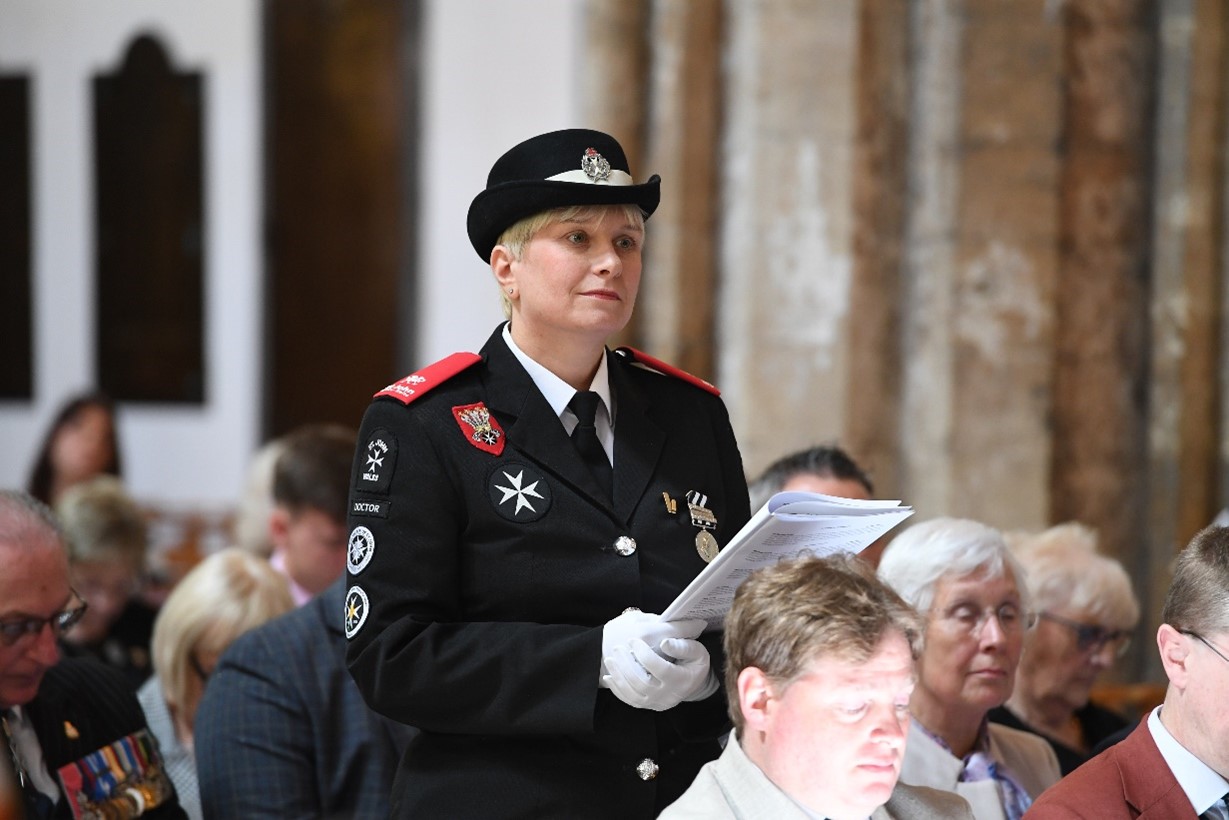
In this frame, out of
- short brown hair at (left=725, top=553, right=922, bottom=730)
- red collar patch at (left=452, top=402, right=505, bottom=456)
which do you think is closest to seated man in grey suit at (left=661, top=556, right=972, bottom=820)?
short brown hair at (left=725, top=553, right=922, bottom=730)

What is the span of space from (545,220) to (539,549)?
469 mm

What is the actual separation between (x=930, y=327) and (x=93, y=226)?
571cm

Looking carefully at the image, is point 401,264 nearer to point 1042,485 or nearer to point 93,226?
point 93,226

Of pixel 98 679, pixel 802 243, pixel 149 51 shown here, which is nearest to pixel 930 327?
pixel 802 243

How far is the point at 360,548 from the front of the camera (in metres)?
2.33

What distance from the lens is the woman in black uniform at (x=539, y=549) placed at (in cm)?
226

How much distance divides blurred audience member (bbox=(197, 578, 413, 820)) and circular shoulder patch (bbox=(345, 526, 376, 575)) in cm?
95

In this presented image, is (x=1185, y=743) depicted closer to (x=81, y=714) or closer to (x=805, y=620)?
(x=805, y=620)

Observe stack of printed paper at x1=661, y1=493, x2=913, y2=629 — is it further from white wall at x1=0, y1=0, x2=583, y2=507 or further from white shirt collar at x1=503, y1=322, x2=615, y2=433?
white wall at x1=0, y1=0, x2=583, y2=507

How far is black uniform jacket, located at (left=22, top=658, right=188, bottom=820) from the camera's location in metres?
2.92

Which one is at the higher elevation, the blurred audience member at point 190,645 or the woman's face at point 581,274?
the woman's face at point 581,274

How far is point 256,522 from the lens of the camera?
5430 millimetres

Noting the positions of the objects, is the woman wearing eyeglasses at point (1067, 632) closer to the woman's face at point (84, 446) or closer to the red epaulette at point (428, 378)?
the red epaulette at point (428, 378)

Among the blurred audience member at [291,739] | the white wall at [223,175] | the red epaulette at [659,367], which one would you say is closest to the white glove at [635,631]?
the red epaulette at [659,367]
